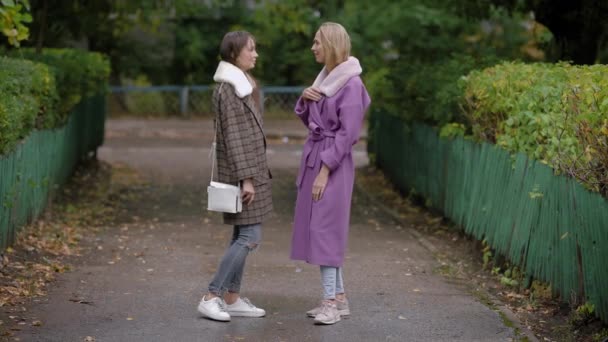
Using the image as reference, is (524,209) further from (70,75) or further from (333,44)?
(70,75)

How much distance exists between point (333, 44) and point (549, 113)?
6.47 feet

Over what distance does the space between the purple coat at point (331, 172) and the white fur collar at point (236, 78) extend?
44 centimetres

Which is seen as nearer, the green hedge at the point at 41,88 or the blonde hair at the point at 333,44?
the blonde hair at the point at 333,44

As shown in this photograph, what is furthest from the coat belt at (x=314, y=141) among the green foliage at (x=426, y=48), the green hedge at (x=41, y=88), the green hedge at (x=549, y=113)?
the green foliage at (x=426, y=48)

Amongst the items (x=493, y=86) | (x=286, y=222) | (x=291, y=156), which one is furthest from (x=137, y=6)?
(x=493, y=86)

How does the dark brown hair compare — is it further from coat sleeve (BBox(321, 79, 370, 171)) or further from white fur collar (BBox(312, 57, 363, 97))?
coat sleeve (BBox(321, 79, 370, 171))

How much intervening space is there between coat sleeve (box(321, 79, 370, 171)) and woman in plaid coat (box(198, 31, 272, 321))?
46 cm

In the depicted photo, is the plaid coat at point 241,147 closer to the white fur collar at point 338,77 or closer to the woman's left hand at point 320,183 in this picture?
the woman's left hand at point 320,183

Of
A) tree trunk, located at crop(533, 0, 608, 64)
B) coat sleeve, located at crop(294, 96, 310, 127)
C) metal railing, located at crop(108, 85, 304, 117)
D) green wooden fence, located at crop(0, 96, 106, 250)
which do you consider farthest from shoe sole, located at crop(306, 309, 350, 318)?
metal railing, located at crop(108, 85, 304, 117)

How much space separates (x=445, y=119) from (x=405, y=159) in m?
3.35

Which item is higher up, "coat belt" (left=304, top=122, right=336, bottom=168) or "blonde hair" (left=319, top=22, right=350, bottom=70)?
"blonde hair" (left=319, top=22, right=350, bottom=70)

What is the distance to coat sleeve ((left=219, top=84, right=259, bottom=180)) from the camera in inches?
302

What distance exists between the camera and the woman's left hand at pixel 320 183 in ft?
25.4

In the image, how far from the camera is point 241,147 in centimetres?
768
